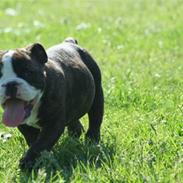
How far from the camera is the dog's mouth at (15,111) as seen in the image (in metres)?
5.37

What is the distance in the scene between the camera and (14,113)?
5.37m

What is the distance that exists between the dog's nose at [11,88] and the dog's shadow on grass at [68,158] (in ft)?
1.83

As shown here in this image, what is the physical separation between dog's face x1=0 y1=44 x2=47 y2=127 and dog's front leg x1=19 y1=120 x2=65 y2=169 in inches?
10.7

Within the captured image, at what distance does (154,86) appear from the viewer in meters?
8.52

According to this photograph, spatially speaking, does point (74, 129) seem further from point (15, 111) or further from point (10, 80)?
point (10, 80)

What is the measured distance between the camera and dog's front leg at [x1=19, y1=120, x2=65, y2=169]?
5.56m

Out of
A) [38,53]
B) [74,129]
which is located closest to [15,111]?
[38,53]

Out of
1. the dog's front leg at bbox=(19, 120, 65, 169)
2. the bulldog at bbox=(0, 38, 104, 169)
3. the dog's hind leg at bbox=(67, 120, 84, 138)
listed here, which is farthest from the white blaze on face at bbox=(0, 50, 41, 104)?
the dog's hind leg at bbox=(67, 120, 84, 138)

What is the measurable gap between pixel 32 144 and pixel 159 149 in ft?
3.56

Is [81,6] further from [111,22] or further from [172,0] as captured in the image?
[111,22]

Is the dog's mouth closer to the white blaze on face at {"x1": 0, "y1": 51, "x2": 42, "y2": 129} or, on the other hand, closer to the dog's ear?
the white blaze on face at {"x1": 0, "y1": 51, "x2": 42, "y2": 129}

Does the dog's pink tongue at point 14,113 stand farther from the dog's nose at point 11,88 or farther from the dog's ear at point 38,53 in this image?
the dog's ear at point 38,53

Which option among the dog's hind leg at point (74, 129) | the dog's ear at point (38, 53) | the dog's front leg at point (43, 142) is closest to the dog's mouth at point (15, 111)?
the dog's front leg at point (43, 142)

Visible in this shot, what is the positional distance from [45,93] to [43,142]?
1.32ft
